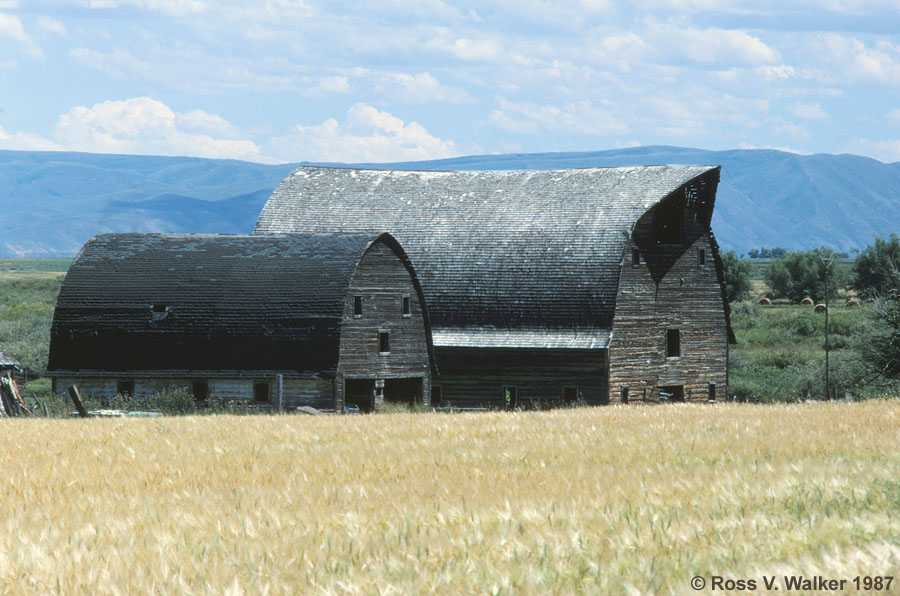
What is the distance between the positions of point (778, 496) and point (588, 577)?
400 centimetres

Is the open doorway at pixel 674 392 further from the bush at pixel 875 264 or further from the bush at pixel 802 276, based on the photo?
the bush at pixel 802 276

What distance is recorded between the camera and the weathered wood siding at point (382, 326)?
4344 cm

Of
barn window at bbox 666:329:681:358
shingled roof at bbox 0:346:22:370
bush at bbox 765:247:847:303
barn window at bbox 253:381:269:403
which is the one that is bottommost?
barn window at bbox 253:381:269:403

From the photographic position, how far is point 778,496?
12.1 m

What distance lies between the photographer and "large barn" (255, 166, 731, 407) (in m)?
46.2

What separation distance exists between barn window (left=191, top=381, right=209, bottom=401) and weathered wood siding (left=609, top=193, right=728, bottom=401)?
586 inches

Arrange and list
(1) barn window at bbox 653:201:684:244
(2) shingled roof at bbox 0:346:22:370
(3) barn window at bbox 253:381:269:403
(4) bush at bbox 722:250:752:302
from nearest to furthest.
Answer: (2) shingled roof at bbox 0:346:22:370
(3) barn window at bbox 253:381:269:403
(1) barn window at bbox 653:201:684:244
(4) bush at bbox 722:250:752:302

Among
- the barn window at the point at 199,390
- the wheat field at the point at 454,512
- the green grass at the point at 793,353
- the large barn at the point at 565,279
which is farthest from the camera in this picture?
the green grass at the point at 793,353

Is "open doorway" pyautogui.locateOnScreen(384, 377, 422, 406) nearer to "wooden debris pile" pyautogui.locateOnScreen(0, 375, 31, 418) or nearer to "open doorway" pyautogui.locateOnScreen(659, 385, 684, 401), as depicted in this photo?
"open doorway" pyautogui.locateOnScreen(659, 385, 684, 401)

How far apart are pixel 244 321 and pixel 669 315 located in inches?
668

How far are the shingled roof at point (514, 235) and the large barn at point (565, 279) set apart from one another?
5 centimetres

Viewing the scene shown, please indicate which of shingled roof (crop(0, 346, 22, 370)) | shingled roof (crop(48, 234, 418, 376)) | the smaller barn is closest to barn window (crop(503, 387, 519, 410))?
the smaller barn

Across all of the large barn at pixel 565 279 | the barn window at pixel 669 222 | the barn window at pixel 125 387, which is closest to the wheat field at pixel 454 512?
the barn window at pixel 125 387

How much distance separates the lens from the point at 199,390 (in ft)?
144
